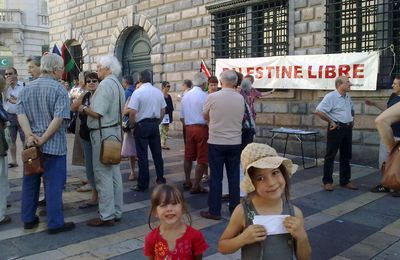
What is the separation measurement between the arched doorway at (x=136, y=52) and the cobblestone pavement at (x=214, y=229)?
789 cm

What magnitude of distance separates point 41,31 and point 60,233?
107ft

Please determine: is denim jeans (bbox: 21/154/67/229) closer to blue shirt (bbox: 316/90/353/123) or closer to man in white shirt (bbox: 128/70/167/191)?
man in white shirt (bbox: 128/70/167/191)

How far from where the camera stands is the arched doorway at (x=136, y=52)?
1390 centimetres

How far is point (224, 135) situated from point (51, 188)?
6.57 feet

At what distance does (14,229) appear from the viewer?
4668 mm

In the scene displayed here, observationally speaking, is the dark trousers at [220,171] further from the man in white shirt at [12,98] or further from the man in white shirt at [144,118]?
the man in white shirt at [12,98]

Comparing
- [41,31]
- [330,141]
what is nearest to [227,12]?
[330,141]

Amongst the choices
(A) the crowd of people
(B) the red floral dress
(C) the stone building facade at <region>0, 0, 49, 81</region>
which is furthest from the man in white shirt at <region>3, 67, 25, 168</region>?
(C) the stone building facade at <region>0, 0, 49, 81</region>

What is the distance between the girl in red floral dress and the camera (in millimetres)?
2314

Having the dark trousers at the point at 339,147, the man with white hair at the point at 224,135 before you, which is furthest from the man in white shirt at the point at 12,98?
the dark trousers at the point at 339,147

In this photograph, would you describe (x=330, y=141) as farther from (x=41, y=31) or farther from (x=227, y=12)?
(x=41, y=31)

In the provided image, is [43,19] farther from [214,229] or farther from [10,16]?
[214,229]

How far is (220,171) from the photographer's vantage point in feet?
16.4

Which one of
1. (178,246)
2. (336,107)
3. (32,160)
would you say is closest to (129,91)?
(336,107)
